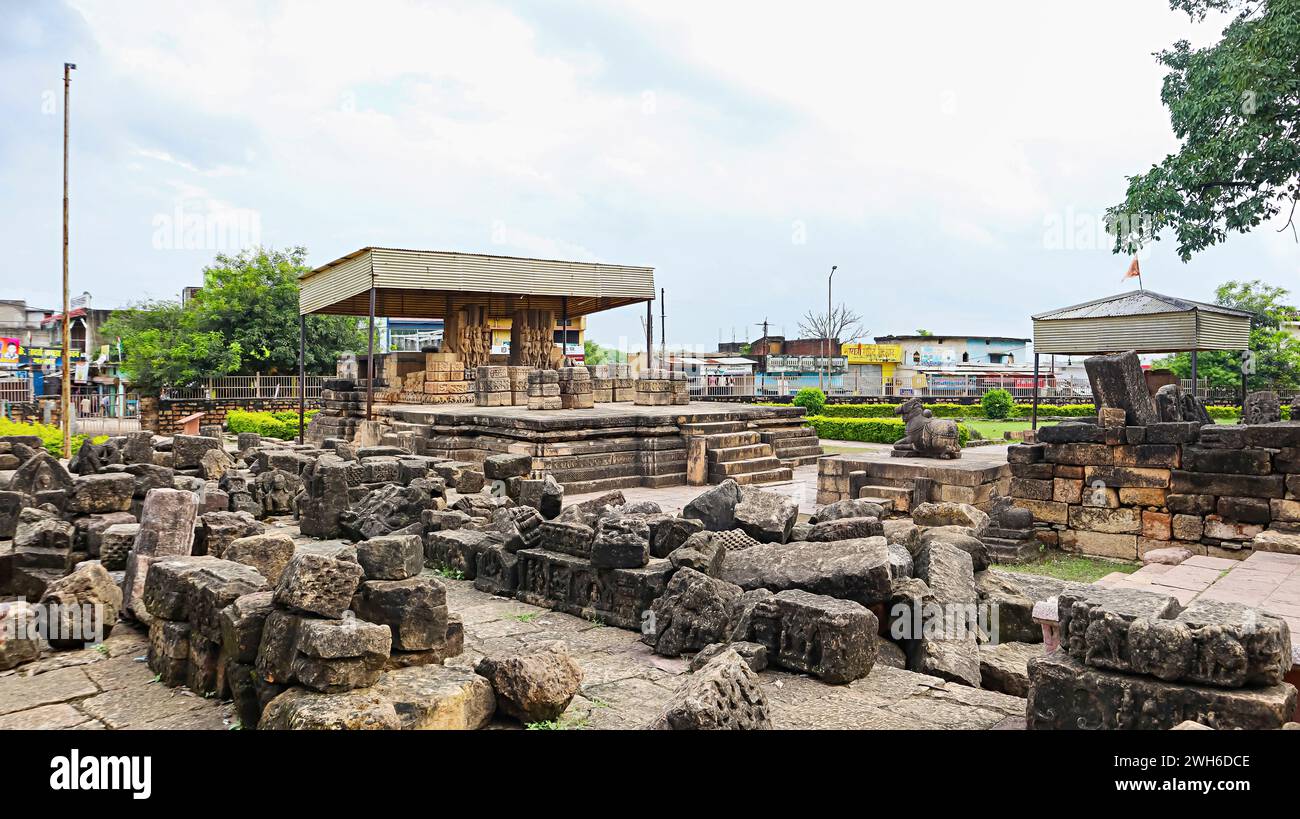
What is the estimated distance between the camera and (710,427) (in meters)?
14.2

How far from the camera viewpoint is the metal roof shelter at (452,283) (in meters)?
16.7

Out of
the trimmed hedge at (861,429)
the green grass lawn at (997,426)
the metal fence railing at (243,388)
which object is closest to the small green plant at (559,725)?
the trimmed hedge at (861,429)

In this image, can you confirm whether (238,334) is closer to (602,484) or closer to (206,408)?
(206,408)

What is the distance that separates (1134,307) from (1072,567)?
7013 millimetres

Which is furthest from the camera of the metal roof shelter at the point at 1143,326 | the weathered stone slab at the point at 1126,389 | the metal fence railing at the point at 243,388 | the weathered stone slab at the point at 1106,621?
the metal fence railing at the point at 243,388

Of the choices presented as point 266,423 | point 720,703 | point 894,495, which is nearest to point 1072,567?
point 894,495

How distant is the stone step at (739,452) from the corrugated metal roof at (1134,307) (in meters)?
5.01

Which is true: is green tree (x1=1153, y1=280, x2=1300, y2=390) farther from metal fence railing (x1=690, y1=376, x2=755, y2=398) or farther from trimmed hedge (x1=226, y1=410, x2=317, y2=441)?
trimmed hedge (x1=226, y1=410, x2=317, y2=441)

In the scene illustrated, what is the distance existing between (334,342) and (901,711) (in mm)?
30119

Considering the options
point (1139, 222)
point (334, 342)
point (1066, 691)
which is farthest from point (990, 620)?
point (334, 342)

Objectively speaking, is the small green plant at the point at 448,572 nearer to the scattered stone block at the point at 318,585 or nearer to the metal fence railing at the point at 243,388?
the scattered stone block at the point at 318,585

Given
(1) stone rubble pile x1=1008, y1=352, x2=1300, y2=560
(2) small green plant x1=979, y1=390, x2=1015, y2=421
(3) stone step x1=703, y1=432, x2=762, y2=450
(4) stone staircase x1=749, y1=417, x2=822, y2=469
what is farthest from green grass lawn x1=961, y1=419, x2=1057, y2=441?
(1) stone rubble pile x1=1008, y1=352, x2=1300, y2=560

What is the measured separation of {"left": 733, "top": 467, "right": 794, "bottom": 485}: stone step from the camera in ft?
43.8

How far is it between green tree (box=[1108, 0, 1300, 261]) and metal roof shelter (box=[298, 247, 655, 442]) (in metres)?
11.7
